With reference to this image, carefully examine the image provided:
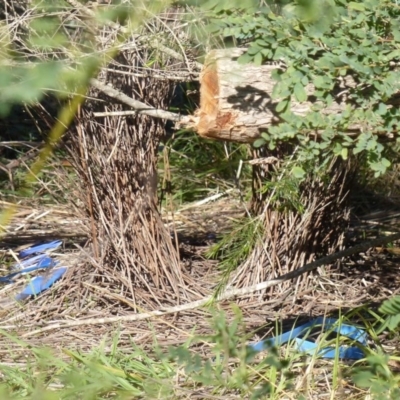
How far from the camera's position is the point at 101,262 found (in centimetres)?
387

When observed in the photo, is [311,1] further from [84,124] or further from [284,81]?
[84,124]

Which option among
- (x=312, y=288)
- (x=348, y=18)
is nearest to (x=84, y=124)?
(x=312, y=288)

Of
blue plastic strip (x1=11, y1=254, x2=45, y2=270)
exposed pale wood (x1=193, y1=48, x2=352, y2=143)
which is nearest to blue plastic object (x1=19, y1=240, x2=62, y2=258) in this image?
blue plastic strip (x1=11, y1=254, x2=45, y2=270)

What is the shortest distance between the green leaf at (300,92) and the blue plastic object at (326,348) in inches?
44.9

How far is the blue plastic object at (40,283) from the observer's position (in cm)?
393

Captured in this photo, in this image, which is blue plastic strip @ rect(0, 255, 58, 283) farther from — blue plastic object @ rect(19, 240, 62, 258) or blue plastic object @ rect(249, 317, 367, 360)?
blue plastic object @ rect(249, 317, 367, 360)

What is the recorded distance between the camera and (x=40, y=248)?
4.46 metres

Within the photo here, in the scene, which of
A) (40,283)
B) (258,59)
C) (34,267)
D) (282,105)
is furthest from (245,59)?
(34,267)

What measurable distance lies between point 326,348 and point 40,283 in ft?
4.72

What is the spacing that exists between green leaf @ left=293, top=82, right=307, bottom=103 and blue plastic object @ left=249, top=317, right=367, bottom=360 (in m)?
1.14

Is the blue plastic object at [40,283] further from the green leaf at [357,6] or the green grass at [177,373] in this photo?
the green leaf at [357,6]

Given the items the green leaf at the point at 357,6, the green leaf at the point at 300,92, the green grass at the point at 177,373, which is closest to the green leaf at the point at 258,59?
the green leaf at the point at 300,92

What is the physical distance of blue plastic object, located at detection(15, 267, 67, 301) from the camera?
3930 millimetres

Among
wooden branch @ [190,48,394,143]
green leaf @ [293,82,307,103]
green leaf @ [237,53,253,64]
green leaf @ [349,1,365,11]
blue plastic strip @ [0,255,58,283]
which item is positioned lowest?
blue plastic strip @ [0,255,58,283]
